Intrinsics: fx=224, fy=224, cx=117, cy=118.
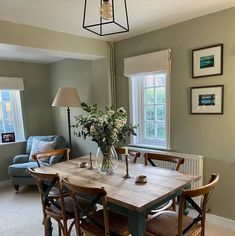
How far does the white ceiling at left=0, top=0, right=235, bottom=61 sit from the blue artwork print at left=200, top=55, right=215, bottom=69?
1.59ft

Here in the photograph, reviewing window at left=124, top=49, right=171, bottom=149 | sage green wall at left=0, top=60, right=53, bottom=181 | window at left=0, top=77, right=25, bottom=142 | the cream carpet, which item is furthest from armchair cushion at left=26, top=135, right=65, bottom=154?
window at left=124, top=49, right=171, bottom=149

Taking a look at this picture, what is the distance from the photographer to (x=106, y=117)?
2039 millimetres

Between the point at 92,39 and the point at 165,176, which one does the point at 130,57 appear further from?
the point at 165,176

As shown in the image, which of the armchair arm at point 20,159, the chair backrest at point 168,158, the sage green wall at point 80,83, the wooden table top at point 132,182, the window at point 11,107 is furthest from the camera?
the window at point 11,107

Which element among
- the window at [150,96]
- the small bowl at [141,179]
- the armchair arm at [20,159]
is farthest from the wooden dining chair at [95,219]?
the armchair arm at [20,159]

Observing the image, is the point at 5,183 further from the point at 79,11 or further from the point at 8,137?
the point at 79,11

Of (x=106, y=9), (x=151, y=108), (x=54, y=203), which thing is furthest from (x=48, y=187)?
(x=151, y=108)

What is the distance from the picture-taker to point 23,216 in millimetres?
2951

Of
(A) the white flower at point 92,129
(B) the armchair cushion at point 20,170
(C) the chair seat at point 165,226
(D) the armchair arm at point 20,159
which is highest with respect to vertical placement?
(A) the white flower at point 92,129

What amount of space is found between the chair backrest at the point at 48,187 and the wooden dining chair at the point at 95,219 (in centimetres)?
16

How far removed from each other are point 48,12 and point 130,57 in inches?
52.7

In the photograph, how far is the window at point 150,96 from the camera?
2.96 metres

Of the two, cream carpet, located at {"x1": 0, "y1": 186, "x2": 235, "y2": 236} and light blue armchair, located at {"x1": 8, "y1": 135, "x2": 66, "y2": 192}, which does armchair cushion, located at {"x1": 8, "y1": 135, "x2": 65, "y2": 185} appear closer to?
light blue armchair, located at {"x1": 8, "y1": 135, "x2": 66, "y2": 192}

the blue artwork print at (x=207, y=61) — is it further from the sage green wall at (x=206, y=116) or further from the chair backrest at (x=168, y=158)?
the chair backrest at (x=168, y=158)
